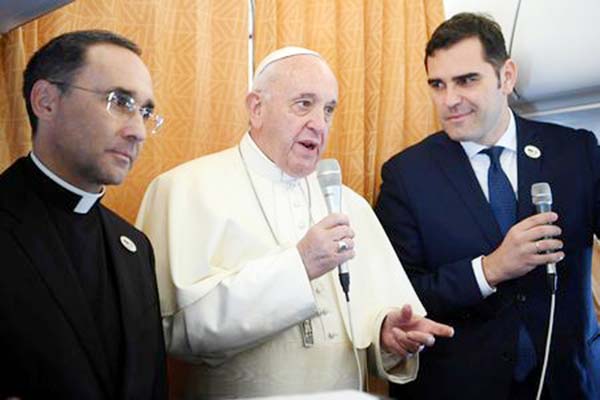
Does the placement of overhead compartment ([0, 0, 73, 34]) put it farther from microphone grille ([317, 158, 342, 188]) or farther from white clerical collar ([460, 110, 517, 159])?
white clerical collar ([460, 110, 517, 159])

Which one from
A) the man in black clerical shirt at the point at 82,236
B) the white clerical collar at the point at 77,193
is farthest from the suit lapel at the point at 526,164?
the white clerical collar at the point at 77,193

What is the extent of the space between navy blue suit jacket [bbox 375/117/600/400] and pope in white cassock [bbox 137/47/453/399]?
164 mm

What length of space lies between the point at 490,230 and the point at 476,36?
0.79 metres

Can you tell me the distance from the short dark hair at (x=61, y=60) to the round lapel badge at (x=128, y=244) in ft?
1.33

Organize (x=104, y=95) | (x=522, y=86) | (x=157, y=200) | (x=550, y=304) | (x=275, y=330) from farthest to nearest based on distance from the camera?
(x=522, y=86) < (x=550, y=304) < (x=157, y=200) < (x=275, y=330) < (x=104, y=95)

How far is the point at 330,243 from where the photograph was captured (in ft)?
6.75

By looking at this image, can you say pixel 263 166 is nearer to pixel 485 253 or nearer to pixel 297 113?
pixel 297 113

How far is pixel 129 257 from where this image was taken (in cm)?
204

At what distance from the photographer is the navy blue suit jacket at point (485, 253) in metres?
2.53

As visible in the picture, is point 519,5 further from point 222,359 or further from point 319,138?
point 222,359

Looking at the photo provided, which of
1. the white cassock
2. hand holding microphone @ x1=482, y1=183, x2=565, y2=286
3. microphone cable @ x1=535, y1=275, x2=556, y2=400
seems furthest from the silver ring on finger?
microphone cable @ x1=535, y1=275, x2=556, y2=400

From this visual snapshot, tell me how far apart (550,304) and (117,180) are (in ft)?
5.31

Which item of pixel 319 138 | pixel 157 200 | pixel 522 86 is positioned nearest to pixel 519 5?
pixel 522 86

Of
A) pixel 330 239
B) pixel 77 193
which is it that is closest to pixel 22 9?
pixel 77 193
